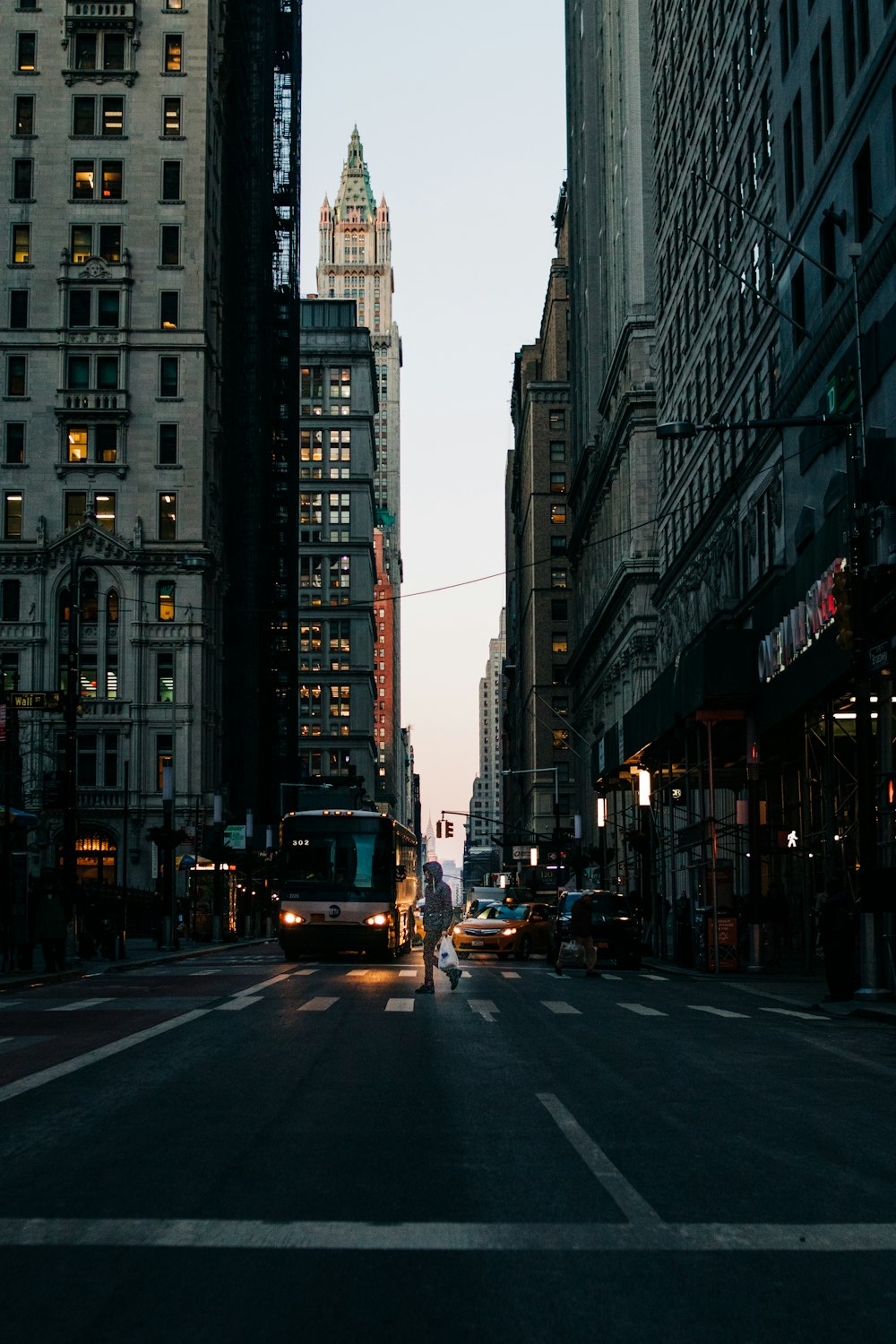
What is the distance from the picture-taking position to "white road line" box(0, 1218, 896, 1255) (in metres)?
6.84

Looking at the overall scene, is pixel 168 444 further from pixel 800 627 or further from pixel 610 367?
pixel 800 627

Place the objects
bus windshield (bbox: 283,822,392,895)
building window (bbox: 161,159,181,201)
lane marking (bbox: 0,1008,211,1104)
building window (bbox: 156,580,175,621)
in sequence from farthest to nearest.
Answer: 1. building window (bbox: 161,159,181,201)
2. building window (bbox: 156,580,175,621)
3. bus windshield (bbox: 283,822,392,895)
4. lane marking (bbox: 0,1008,211,1104)

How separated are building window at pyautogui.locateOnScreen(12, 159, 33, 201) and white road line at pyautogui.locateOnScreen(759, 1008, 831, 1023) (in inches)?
3032

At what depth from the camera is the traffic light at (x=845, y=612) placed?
22.9 m

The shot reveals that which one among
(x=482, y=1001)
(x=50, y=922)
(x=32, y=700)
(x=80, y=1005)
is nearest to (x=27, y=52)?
(x=32, y=700)

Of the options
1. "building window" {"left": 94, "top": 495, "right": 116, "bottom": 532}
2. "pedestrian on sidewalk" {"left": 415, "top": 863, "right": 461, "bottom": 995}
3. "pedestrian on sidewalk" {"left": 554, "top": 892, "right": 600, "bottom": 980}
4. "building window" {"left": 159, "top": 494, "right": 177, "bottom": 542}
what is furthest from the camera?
"building window" {"left": 159, "top": 494, "right": 177, "bottom": 542}

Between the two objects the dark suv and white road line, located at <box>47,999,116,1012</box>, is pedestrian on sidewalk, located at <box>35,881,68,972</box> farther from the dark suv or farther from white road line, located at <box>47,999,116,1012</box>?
the dark suv

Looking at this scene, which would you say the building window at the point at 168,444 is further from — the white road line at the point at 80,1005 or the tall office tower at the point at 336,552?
→ the tall office tower at the point at 336,552

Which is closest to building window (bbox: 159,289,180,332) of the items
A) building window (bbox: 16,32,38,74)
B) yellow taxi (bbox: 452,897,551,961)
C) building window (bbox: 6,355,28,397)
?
building window (bbox: 6,355,28,397)

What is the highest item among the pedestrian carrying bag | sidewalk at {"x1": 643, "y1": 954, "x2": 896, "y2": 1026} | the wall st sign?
the wall st sign

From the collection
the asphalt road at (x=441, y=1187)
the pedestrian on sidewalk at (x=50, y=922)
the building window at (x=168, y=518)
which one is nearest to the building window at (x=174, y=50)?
the building window at (x=168, y=518)

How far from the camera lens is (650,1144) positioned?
31.8 ft

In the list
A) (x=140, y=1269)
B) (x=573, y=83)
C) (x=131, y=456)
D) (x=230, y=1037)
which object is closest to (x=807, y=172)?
(x=230, y=1037)

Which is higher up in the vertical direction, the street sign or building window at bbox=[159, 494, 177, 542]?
building window at bbox=[159, 494, 177, 542]
